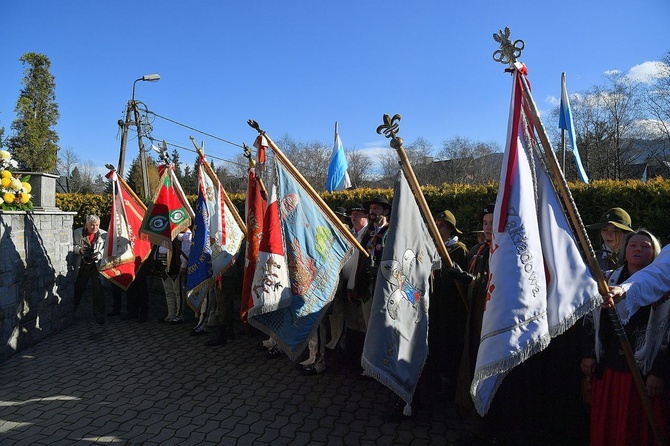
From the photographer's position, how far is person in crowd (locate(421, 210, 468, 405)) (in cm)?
443

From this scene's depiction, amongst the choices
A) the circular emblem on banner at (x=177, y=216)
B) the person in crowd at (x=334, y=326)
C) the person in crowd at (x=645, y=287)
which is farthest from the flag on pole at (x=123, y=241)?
the person in crowd at (x=645, y=287)

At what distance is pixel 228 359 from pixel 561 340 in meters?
4.41

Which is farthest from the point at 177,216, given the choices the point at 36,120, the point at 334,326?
the point at 36,120

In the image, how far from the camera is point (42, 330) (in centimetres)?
706

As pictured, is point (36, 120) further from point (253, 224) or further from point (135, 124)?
point (253, 224)

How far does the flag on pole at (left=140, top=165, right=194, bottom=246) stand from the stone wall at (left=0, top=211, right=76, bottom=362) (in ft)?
5.65

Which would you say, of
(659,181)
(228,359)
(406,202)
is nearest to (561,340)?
(406,202)

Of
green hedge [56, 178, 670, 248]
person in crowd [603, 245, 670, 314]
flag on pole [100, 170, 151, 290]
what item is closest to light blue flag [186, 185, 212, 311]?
flag on pole [100, 170, 151, 290]

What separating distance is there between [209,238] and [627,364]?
210 inches

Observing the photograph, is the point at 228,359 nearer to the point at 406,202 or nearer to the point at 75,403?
the point at 75,403

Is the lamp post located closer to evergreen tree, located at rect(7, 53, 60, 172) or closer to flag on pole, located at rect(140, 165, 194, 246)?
flag on pole, located at rect(140, 165, 194, 246)

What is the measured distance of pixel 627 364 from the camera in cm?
284

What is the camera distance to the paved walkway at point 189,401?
393cm

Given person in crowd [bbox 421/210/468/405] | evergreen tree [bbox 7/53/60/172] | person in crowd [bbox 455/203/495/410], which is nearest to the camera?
person in crowd [bbox 455/203/495/410]
